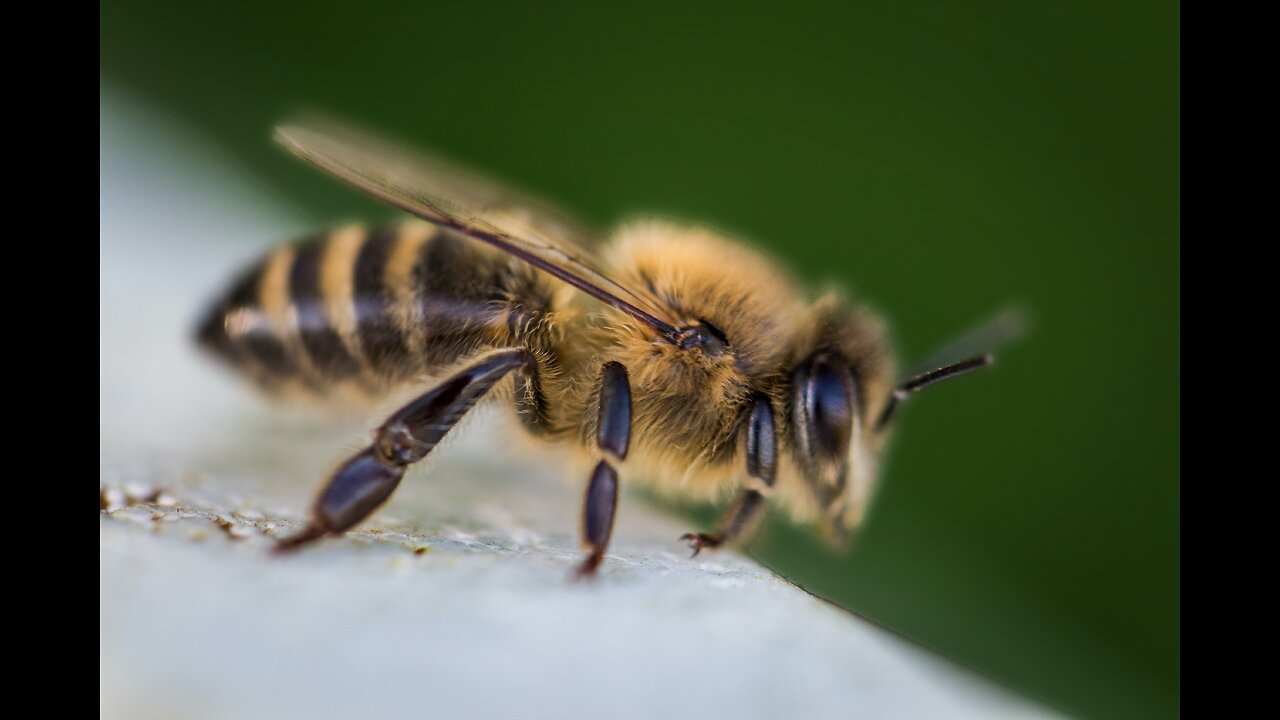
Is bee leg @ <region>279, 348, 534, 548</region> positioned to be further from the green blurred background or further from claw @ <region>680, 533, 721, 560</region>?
the green blurred background

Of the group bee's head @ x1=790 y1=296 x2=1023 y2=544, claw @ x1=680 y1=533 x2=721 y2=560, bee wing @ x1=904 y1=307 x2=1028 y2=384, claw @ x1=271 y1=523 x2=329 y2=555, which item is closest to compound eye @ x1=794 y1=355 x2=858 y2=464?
bee's head @ x1=790 y1=296 x2=1023 y2=544

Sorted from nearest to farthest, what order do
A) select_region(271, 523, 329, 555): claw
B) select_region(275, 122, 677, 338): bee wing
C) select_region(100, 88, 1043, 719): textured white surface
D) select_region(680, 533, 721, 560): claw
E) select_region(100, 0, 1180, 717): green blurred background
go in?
select_region(100, 88, 1043, 719): textured white surface < select_region(271, 523, 329, 555): claw < select_region(275, 122, 677, 338): bee wing < select_region(680, 533, 721, 560): claw < select_region(100, 0, 1180, 717): green blurred background

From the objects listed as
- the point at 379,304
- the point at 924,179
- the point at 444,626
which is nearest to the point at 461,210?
the point at 379,304

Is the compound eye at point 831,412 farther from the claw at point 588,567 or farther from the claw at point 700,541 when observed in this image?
the claw at point 588,567

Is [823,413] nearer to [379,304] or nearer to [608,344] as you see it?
[608,344]

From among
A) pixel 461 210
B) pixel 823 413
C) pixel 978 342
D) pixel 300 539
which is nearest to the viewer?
pixel 300 539

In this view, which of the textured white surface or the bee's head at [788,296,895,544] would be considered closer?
the textured white surface

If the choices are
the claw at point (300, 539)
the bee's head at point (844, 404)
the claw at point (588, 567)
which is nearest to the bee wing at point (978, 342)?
the bee's head at point (844, 404)
